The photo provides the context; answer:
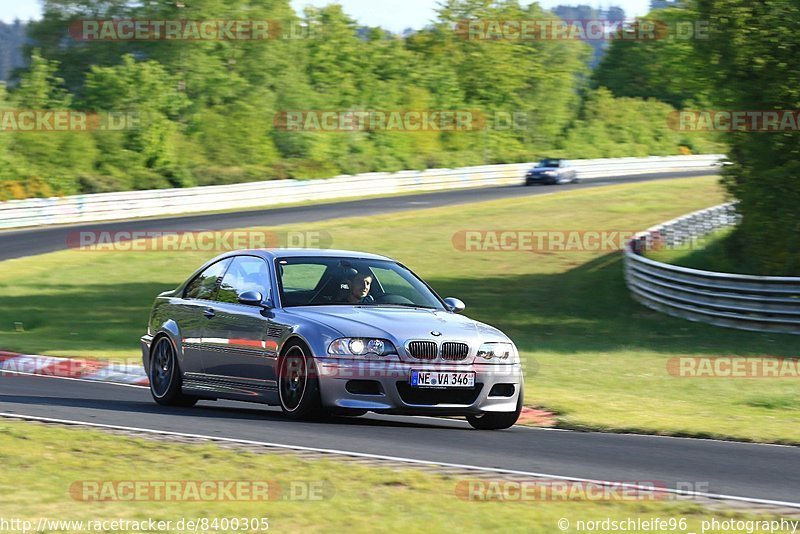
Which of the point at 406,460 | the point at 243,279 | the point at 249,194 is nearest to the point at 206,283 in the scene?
the point at 243,279

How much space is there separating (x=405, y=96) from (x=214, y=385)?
69980 millimetres

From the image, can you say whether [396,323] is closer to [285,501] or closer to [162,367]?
[162,367]

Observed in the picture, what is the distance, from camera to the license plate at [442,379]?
975cm

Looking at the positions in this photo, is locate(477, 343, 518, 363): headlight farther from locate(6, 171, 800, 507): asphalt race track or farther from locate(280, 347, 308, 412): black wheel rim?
locate(280, 347, 308, 412): black wheel rim

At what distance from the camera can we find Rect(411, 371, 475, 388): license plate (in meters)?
9.75

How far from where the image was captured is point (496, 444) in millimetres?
9367

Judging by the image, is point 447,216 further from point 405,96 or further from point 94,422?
Answer: point 405,96

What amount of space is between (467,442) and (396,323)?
117 cm

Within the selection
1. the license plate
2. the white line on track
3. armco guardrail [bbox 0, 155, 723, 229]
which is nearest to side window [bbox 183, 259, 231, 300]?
the white line on track

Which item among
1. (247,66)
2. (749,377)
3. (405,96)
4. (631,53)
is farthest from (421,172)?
(631,53)

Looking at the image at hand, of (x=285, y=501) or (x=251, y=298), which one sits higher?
(x=251, y=298)

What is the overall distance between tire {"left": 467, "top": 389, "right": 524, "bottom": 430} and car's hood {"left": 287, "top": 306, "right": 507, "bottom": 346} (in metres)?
0.62

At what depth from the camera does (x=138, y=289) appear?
26594 millimetres

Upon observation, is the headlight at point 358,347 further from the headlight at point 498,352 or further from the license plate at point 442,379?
the headlight at point 498,352
